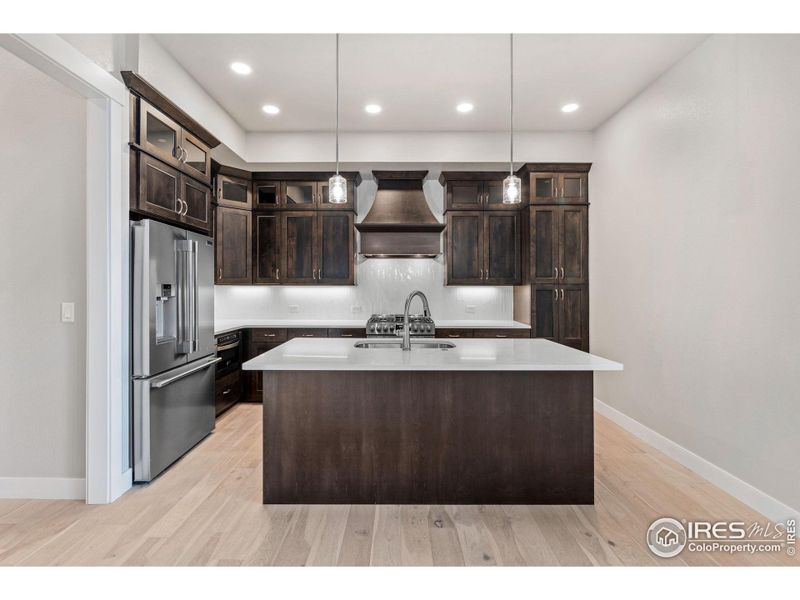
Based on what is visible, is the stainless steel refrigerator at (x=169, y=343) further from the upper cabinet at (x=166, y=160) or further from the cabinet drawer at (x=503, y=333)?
the cabinet drawer at (x=503, y=333)

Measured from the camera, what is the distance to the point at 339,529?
2.27 meters

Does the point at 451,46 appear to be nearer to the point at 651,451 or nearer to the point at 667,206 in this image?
the point at 667,206

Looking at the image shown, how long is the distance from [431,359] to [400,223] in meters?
2.71

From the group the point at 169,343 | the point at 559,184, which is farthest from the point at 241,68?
the point at 559,184

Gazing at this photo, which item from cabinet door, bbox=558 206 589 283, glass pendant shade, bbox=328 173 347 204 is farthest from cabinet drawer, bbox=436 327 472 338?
glass pendant shade, bbox=328 173 347 204

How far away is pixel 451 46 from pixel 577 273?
2.69m

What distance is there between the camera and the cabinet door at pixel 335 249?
5098 millimetres

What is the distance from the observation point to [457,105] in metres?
4.18

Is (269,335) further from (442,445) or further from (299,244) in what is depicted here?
(442,445)

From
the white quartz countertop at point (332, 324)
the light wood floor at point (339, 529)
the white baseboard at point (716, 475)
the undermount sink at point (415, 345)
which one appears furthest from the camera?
the white quartz countertop at point (332, 324)

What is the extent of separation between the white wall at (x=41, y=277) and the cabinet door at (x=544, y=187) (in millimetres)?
3931

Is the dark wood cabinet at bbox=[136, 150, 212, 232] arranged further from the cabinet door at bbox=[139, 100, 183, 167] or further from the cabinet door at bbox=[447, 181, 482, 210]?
the cabinet door at bbox=[447, 181, 482, 210]

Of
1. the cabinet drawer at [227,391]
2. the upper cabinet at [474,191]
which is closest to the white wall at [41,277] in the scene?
the cabinet drawer at [227,391]
